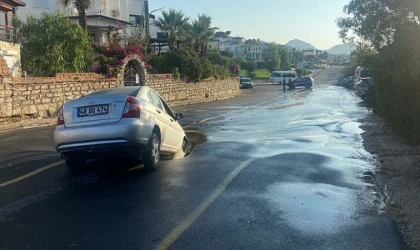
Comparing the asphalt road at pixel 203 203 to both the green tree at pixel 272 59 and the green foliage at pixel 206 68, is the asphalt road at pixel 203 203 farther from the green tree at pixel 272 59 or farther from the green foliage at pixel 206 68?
the green tree at pixel 272 59

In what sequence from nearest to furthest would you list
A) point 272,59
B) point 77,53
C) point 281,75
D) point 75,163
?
point 75,163 → point 77,53 → point 281,75 → point 272,59

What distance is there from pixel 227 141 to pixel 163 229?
7.40 metres

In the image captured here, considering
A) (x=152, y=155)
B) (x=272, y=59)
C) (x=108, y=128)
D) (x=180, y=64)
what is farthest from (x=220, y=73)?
(x=272, y=59)

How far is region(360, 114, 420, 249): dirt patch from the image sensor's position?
220 inches

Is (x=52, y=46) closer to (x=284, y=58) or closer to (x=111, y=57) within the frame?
(x=111, y=57)

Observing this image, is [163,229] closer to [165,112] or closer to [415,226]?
[415,226]

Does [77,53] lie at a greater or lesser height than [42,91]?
greater

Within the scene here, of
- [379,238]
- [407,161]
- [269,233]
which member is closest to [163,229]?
[269,233]

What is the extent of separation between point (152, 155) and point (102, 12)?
1894 inches

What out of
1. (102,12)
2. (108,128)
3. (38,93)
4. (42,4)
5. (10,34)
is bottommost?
(38,93)

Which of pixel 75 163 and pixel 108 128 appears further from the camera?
pixel 75 163

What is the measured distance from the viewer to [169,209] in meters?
5.88

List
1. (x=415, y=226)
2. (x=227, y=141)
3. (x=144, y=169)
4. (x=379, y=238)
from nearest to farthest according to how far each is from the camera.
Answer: (x=379, y=238) < (x=415, y=226) < (x=144, y=169) < (x=227, y=141)

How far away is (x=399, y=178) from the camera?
8.09 m
